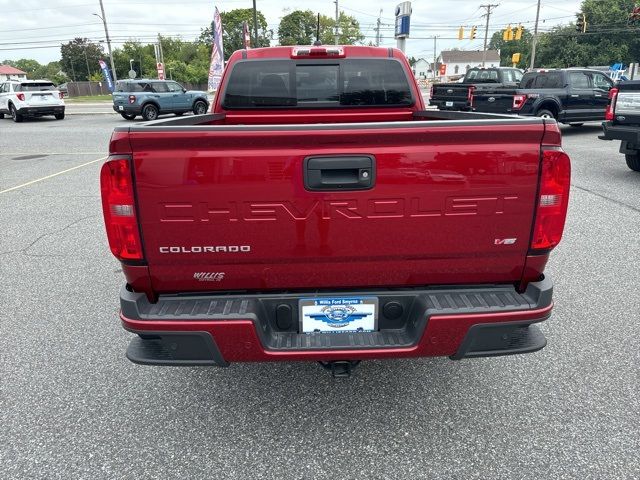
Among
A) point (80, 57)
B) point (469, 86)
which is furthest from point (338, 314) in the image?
point (80, 57)

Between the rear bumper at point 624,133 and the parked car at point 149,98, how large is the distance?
19.6 metres

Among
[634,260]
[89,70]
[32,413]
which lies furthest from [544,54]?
[89,70]

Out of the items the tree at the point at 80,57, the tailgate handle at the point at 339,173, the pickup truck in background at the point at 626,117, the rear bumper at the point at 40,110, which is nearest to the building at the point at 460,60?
the tree at the point at 80,57

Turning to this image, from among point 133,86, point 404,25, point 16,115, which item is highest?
point 404,25

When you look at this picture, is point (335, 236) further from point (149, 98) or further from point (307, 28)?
point (307, 28)

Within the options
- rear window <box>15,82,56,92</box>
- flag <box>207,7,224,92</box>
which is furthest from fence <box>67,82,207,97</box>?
flag <box>207,7,224,92</box>

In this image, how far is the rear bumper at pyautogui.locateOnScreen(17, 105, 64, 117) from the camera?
910 inches

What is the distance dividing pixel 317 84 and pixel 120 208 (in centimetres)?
256

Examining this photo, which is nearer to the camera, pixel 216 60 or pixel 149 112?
pixel 216 60

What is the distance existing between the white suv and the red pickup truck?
25.6m

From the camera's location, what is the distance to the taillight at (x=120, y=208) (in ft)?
6.81

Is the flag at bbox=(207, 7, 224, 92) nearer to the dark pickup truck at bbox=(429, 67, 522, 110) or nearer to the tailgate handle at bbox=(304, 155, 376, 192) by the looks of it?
the dark pickup truck at bbox=(429, 67, 522, 110)

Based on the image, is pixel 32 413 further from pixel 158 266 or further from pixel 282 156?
pixel 282 156

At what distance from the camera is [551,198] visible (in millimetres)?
2186
